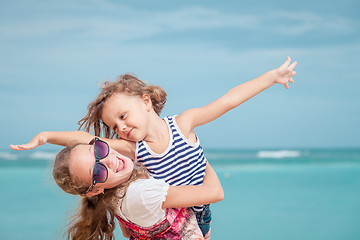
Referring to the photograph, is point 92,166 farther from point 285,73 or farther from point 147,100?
point 285,73

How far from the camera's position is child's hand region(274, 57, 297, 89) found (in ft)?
9.87

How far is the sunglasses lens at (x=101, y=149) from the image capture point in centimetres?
244

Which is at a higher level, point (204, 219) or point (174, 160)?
point (174, 160)

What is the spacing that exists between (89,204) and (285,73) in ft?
5.12

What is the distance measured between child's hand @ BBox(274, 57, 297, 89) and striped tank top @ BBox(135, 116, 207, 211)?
0.76 meters

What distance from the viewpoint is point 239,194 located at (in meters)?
9.84

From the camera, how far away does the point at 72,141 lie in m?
2.60

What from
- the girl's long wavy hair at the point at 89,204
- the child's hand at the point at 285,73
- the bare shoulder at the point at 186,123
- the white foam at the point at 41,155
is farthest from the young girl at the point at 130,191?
the white foam at the point at 41,155

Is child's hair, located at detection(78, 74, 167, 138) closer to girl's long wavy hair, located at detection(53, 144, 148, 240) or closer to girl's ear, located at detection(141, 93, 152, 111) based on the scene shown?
girl's ear, located at detection(141, 93, 152, 111)

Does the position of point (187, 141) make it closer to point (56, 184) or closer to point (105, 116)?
point (105, 116)

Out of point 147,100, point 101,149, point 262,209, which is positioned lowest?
point 262,209

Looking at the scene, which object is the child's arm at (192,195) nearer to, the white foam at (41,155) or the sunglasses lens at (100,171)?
the sunglasses lens at (100,171)

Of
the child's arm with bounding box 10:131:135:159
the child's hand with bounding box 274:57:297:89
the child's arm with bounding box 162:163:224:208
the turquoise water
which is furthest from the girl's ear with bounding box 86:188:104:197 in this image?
the turquoise water

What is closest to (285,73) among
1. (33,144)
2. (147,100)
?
(147,100)
